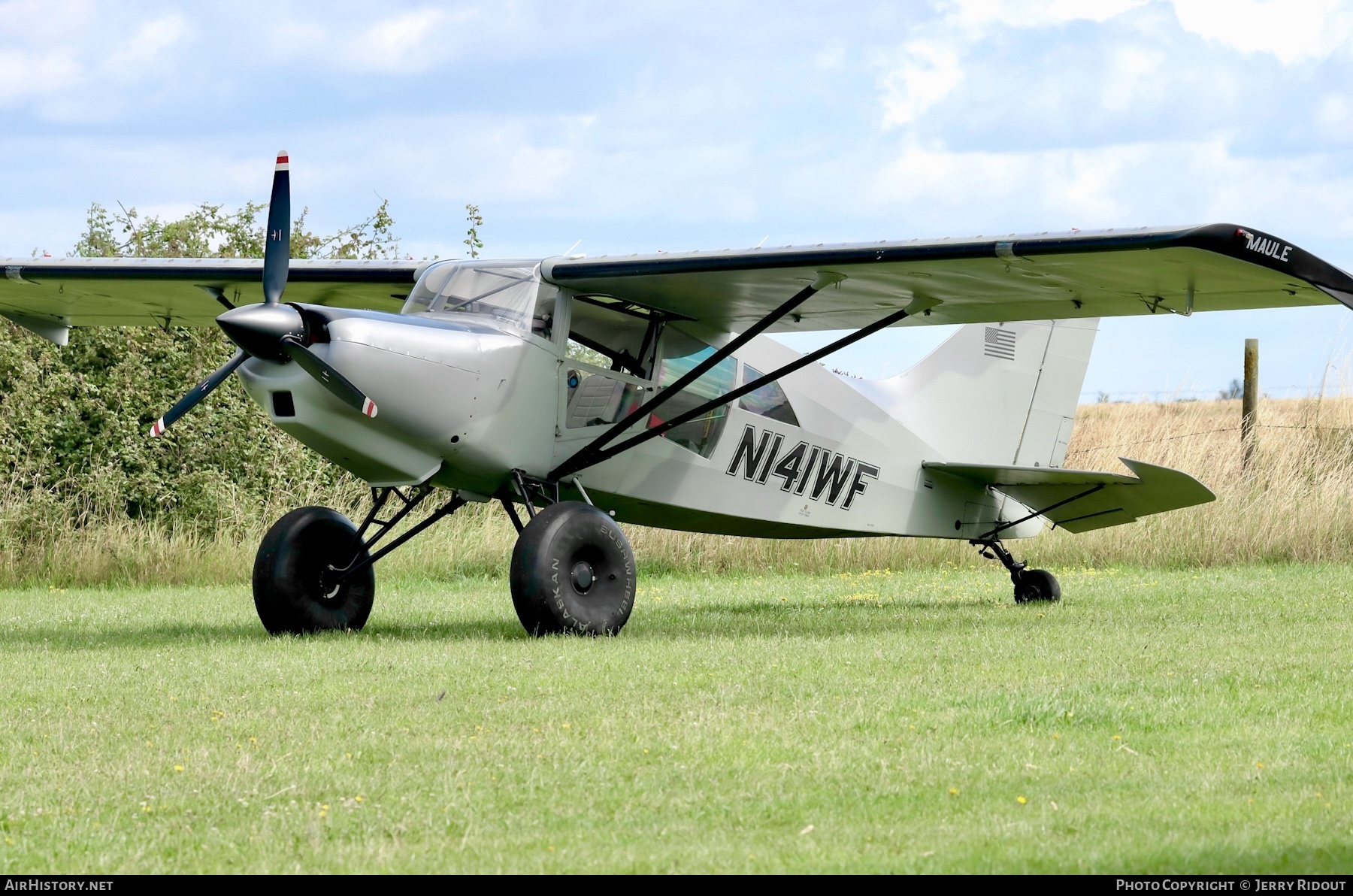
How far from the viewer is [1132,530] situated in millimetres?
16203

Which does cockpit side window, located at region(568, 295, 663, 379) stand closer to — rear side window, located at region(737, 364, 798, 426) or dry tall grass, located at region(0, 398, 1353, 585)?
rear side window, located at region(737, 364, 798, 426)

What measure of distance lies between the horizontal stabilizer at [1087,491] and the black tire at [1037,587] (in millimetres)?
830

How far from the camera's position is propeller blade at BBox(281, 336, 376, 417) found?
802 centimetres

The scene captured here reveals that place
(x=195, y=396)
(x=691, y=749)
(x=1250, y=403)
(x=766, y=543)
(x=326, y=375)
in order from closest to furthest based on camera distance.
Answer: (x=691, y=749)
(x=326, y=375)
(x=195, y=396)
(x=766, y=543)
(x=1250, y=403)

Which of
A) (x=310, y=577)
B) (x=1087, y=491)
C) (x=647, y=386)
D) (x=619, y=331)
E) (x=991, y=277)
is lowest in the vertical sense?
(x=310, y=577)

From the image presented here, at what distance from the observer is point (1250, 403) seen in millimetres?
18969

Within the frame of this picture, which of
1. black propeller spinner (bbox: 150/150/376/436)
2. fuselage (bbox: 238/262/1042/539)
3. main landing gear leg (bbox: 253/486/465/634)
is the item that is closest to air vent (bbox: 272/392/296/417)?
fuselage (bbox: 238/262/1042/539)

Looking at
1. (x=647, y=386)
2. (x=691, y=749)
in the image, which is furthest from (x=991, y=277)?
(x=691, y=749)

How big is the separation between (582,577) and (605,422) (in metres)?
1.36

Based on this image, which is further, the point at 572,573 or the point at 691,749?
the point at 572,573

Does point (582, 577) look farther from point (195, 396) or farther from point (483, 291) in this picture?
point (195, 396)

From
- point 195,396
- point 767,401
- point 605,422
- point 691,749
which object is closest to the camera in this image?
point 691,749

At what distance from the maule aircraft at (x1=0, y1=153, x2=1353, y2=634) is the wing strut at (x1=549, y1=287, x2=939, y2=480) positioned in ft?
0.07

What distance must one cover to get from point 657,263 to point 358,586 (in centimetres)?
325
